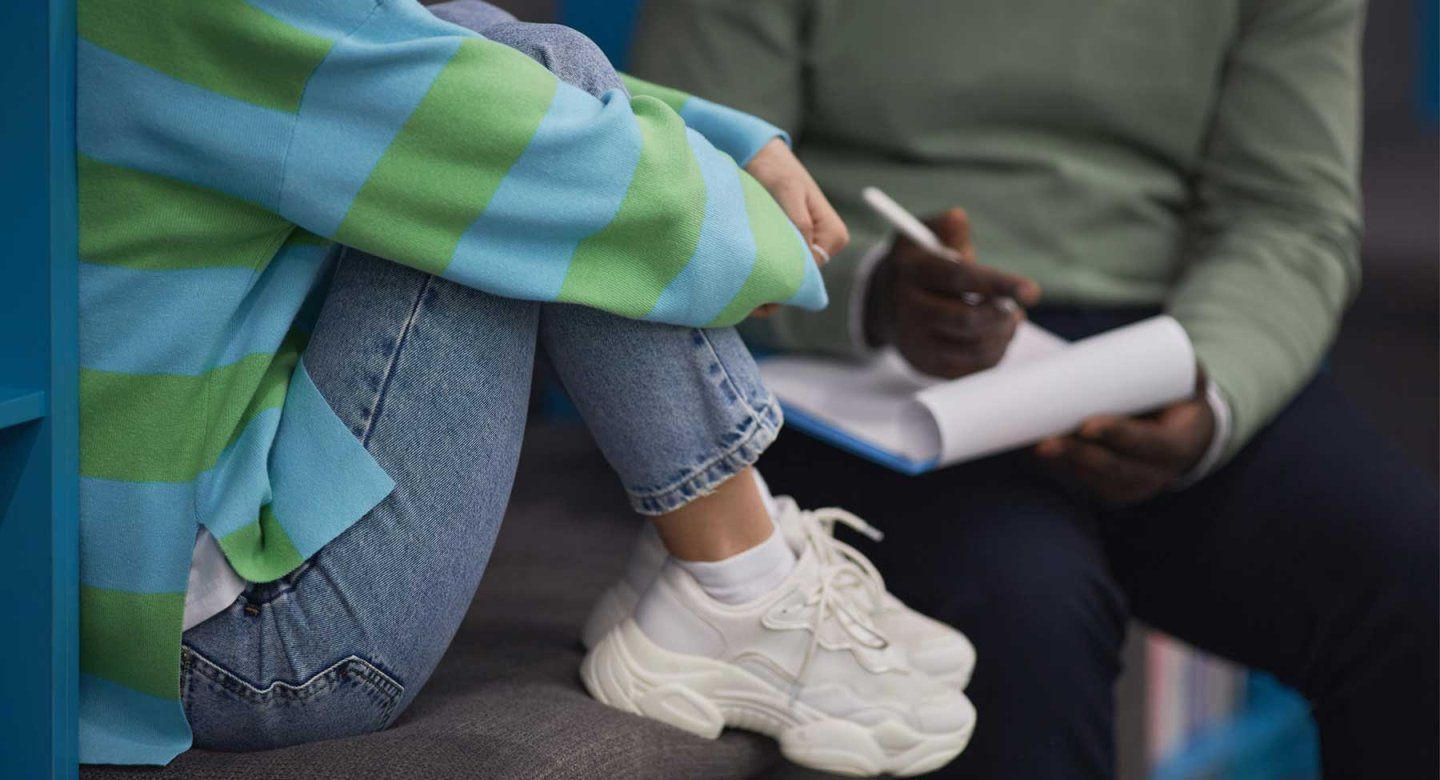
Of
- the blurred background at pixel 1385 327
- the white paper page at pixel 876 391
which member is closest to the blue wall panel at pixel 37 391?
the white paper page at pixel 876 391

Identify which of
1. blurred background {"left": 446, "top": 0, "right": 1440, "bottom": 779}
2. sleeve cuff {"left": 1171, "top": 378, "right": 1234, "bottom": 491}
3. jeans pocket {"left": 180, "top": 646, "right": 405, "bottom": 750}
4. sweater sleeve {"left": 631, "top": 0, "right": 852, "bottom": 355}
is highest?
sweater sleeve {"left": 631, "top": 0, "right": 852, "bottom": 355}

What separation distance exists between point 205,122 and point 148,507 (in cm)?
18

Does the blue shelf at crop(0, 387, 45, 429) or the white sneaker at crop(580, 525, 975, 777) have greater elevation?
the blue shelf at crop(0, 387, 45, 429)

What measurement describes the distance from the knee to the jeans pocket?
0.30m

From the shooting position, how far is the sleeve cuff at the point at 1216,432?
3.41 feet

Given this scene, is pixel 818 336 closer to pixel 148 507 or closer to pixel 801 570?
pixel 801 570

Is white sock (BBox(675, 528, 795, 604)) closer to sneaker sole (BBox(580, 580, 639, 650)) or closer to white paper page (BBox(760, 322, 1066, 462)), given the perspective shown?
sneaker sole (BBox(580, 580, 639, 650))

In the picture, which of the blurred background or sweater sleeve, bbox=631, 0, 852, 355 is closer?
sweater sleeve, bbox=631, 0, 852, 355

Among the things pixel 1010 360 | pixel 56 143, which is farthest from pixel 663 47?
pixel 56 143

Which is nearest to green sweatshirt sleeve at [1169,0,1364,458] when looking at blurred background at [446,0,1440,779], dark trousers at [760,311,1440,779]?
dark trousers at [760,311,1440,779]

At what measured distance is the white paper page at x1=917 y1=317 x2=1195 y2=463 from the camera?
3.02ft

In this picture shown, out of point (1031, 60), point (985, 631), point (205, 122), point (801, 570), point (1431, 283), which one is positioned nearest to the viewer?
point (205, 122)

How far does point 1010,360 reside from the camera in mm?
1057

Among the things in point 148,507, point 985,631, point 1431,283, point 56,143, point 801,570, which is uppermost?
point 56,143
